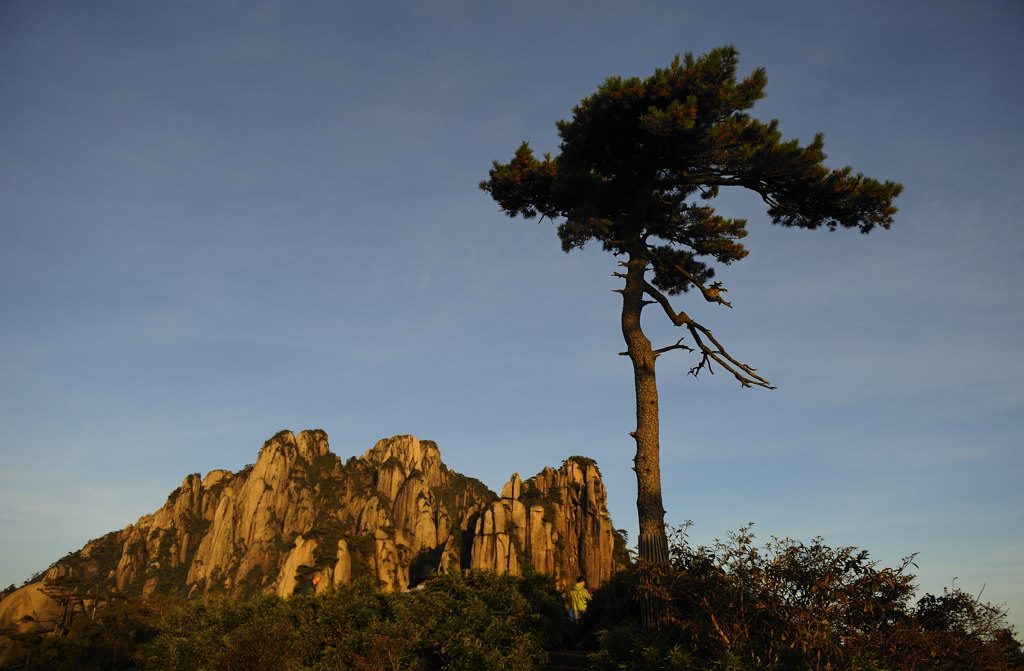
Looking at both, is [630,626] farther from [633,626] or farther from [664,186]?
[664,186]

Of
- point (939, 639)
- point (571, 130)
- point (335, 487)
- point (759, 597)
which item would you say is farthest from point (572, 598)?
point (335, 487)

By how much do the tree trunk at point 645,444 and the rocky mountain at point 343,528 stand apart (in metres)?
60.9

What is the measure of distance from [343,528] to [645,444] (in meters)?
126

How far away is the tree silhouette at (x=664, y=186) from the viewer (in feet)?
43.1

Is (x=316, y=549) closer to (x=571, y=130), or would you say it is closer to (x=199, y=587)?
(x=199, y=587)

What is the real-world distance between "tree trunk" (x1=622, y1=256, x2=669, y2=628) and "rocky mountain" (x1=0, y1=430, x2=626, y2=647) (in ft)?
200

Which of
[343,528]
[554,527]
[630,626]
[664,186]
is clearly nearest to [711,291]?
[664,186]

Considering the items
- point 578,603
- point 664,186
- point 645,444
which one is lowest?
point 578,603

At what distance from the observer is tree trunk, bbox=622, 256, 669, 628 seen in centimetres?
1115

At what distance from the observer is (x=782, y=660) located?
8.86 m

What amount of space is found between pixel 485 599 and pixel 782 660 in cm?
669

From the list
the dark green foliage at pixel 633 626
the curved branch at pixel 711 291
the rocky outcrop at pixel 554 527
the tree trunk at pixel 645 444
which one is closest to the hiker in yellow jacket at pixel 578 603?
the dark green foliage at pixel 633 626

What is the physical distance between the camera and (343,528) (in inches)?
5030

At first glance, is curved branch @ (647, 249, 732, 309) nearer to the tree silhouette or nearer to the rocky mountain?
the tree silhouette
